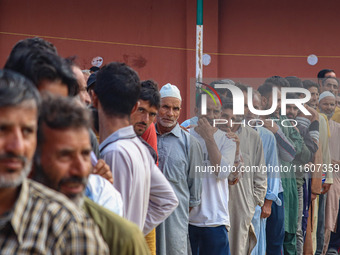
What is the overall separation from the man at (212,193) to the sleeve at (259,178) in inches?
20.6

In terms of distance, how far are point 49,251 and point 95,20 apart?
7.78 m

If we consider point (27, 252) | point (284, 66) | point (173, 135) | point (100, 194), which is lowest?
point (27, 252)

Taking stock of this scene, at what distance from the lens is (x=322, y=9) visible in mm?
10242

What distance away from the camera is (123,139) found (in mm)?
2617

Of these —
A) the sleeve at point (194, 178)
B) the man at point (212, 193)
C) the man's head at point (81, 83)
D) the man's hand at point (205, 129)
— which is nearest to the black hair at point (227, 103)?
the man at point (212, 193)

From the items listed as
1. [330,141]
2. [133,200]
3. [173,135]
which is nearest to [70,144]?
[133,200]

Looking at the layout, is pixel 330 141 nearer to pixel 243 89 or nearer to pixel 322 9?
pixel 243 89

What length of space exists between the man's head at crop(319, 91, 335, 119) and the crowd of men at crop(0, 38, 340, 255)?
1cm

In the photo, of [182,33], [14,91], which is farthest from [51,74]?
[182,33]

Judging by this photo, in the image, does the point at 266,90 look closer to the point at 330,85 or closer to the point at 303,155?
the point at 303,155

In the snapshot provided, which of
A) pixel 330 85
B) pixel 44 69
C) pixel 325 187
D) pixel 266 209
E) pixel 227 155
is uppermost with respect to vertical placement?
pixel 330 85

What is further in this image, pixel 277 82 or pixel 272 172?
pixel 277 82

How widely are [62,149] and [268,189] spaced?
4057 mm

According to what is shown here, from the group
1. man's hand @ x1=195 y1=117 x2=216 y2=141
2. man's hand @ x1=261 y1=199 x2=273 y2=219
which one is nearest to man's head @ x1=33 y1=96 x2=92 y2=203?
man's hand @ x1=195 y1=117 x2=216 y2=141
